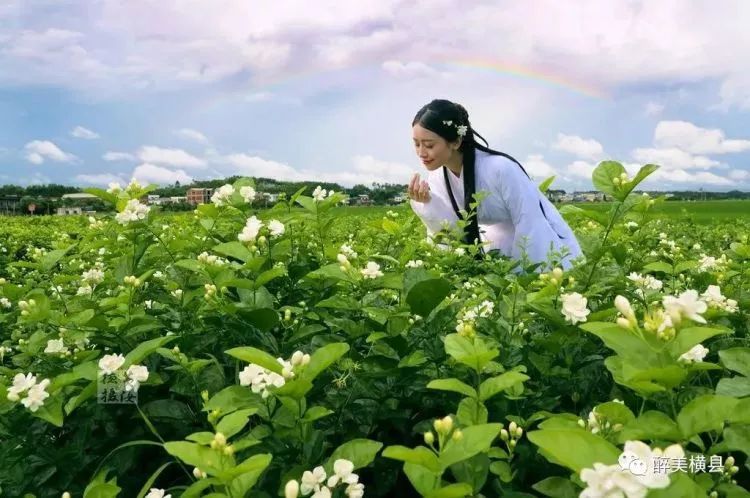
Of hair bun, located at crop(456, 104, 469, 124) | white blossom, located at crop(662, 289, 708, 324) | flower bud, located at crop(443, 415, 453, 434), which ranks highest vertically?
hair bun, located at crop(456, 104, 469, 124)

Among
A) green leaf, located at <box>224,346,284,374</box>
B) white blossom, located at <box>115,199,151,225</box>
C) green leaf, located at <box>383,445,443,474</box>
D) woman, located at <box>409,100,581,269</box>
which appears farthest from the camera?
woman, located at <box>409,100,581,269</box>

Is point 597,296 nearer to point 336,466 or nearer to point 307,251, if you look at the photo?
point 307,251

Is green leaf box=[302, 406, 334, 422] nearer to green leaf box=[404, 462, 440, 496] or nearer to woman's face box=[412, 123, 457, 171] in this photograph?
green leaf box=[404, 462, 440, 496]

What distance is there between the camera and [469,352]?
132 centimetres

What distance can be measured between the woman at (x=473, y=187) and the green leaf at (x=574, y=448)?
3.57 metres

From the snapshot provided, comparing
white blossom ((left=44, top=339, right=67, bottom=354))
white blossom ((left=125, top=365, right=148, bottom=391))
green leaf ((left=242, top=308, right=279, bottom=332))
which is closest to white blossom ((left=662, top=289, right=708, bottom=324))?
green leaf ((left=242, top=308, right=279, bottom=332))

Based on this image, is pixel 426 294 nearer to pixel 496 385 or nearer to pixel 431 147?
pixel 496 385

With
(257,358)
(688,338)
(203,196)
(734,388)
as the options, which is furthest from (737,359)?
(203,196)

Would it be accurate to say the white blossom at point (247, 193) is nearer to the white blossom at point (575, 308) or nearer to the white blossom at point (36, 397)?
the white blossom at point (36, 397)

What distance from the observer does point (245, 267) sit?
180cm

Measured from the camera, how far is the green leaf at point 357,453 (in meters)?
1.22

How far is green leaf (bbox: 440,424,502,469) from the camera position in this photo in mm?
1056

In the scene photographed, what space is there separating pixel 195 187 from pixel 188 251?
1386 mm

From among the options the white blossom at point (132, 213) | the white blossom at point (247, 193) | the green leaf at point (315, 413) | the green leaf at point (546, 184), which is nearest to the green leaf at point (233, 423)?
the green leaf at point (315, 413)
